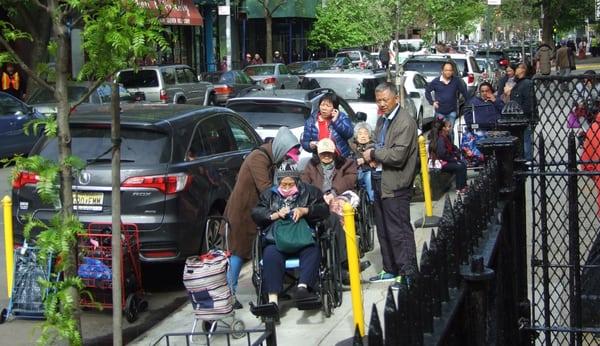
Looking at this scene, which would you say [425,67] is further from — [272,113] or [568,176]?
[568,176]

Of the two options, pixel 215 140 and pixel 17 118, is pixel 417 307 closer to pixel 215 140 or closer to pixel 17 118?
pixel 215 140

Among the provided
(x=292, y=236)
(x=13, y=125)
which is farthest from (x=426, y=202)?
(x=13, y=125)

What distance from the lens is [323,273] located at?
7555 mm

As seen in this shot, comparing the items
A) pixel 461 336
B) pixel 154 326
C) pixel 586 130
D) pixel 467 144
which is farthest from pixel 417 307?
pixel 467 144

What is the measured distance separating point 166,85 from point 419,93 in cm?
794

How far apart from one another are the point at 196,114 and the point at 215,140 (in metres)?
0.41

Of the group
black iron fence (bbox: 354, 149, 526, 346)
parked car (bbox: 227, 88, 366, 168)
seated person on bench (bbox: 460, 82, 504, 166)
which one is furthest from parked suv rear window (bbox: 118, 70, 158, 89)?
black iron fence (bbox: 354, 149, 526, 346)

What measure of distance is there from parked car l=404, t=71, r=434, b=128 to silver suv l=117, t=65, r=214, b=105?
7034 millimetres

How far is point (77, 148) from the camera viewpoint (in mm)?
8719

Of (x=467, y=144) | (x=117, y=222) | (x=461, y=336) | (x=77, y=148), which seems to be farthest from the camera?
(x=467, y=144)

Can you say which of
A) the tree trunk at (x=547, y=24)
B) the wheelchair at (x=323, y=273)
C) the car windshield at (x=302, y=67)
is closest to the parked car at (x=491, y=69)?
the car windshield at (x=302, y=67)

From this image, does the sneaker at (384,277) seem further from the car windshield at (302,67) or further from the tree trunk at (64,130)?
the car windshield at (302,67)

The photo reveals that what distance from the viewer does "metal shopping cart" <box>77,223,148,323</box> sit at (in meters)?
7.65

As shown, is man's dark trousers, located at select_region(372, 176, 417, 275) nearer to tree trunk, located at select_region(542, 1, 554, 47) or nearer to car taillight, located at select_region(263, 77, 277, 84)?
car taillight, located at select_region(263, 77, 277, 84)
